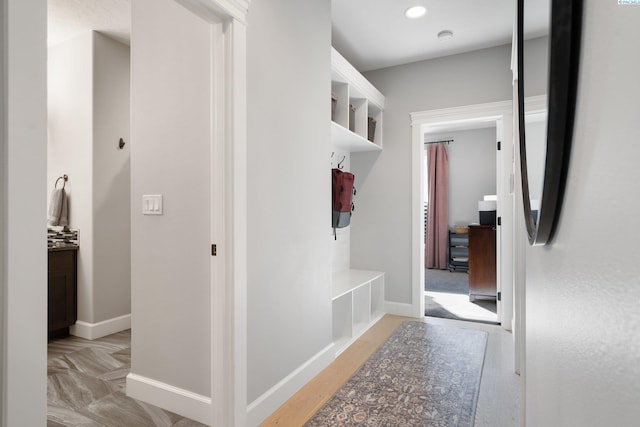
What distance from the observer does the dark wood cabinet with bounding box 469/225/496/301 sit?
14.6ft

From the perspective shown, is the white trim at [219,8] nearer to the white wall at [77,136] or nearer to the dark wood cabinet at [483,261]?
the white wall at [77,136]

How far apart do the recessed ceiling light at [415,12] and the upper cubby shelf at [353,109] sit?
610 mm

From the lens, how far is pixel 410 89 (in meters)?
3.89

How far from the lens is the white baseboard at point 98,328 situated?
326 cm

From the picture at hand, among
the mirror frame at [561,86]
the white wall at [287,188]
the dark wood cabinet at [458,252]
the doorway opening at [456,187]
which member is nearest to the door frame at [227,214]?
the white wall at [287,188]

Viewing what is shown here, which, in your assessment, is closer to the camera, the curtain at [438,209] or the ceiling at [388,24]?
the ceiling at [388,24]

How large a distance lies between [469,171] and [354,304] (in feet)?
15.4

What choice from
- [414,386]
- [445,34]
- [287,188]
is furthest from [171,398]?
[445,34]

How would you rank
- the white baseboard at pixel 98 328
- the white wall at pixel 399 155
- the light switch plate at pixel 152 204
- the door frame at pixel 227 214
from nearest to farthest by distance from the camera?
the door frame at pixel 227 214 < the light switch plate at pixel 152 204 < the white baseboard at pixel 98 328 < the white wall at pixel 399 155

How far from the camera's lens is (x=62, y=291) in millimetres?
3234


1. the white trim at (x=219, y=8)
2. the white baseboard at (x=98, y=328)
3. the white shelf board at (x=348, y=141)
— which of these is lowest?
the white baseboard at (x=98, y=328)

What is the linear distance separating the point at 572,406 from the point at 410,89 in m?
3.89

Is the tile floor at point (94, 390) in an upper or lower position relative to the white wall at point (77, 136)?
lower

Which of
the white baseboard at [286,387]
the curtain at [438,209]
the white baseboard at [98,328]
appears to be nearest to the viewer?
the white baseboard at [286,387]
